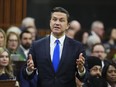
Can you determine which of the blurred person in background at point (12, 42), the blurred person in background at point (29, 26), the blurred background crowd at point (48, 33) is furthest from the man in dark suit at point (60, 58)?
the blurred person in background at point (29, 26)

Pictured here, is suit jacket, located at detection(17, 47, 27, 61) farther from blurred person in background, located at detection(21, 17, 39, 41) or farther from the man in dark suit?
the man in dark suit

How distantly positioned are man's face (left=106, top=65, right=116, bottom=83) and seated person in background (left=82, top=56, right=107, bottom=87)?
12 cm

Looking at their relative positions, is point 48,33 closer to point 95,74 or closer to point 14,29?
point 14,29

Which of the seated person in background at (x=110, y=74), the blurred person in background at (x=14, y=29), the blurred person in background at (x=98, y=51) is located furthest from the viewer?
the blurred person in background at (x=14, y=29)

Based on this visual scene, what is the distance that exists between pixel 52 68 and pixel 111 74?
1.87m

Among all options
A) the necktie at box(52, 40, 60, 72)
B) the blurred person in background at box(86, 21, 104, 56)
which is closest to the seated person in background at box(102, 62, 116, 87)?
the necktie at box(52, 40, 60, 72)

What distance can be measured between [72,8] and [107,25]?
1.02 m

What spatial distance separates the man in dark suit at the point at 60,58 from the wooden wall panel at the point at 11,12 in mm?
2749

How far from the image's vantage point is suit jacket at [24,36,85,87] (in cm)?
674

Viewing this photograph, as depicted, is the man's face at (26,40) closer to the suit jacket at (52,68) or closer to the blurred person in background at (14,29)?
the blurred person in background at (14,29)

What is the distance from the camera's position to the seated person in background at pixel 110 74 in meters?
8.34

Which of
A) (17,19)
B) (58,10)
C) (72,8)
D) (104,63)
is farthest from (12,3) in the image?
(72,8)

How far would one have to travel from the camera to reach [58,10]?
6852mm

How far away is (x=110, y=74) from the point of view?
839 centimetres
